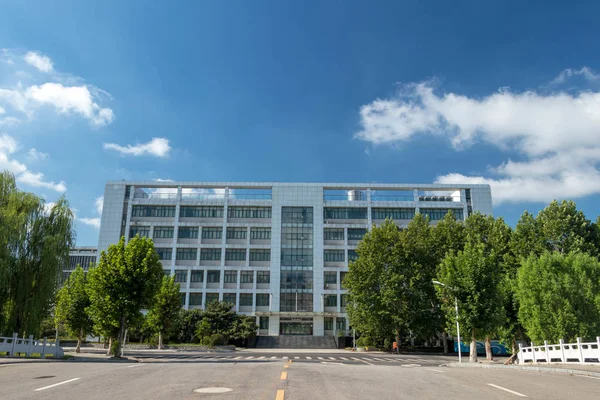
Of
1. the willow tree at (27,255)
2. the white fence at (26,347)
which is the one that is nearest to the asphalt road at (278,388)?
the white fence at (26,347)

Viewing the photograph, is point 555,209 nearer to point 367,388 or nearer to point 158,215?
point 367,388

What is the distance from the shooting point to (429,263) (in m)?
49.9

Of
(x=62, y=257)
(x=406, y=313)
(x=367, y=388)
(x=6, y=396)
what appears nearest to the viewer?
(x=6, y=396)

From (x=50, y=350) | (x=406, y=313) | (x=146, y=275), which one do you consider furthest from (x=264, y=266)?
(x=50, y=350)

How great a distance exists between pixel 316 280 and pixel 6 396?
2535 inches

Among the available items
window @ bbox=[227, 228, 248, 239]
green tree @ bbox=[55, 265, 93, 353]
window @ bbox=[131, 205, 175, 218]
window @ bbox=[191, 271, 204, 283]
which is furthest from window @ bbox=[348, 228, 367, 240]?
green tree @ bbox=[55, 265, 93, 353]

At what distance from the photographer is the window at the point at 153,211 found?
74.9 meters

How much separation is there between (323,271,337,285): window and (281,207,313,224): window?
27.7 ft

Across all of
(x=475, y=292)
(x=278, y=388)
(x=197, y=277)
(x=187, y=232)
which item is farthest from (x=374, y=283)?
(x=278, y=388)

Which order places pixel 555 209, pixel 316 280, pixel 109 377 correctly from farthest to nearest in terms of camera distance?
pixel 316 280
pixel 555 209
pixel 109 377

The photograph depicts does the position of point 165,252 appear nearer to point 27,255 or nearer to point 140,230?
point 140,230

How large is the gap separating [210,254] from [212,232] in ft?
11.7

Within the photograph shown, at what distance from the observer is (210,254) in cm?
7350

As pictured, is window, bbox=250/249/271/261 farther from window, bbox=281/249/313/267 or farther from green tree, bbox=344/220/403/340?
green tree, bbox=344/220/403/340
